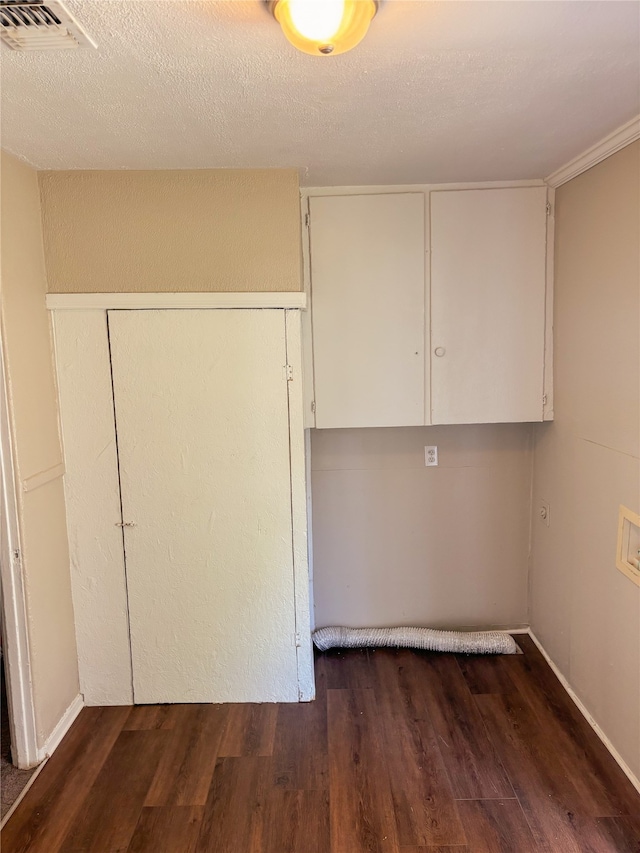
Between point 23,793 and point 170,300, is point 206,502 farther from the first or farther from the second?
point 23,793

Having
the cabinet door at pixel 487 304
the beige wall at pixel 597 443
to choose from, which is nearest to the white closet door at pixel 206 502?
the cabinet door at pixel 487 304

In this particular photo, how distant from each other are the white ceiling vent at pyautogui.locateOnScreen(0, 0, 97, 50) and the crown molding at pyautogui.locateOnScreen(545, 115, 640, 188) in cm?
165

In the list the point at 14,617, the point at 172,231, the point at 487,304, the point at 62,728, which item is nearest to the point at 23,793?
the point at 62,728

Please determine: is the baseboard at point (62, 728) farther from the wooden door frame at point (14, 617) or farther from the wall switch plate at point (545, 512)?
the wall switch plate at point (545, 512)

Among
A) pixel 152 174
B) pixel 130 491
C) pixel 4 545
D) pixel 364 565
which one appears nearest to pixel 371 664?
pixel 364 565

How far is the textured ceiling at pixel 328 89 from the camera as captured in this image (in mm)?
1171

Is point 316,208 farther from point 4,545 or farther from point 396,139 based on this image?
point 4,545

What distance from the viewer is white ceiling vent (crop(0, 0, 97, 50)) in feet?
3.62

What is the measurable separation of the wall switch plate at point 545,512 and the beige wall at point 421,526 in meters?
0.13

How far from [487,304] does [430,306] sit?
262 millimetres

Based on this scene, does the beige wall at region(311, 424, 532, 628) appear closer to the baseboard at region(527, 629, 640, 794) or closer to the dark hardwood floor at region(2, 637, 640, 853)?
the baseboard at region(527, 629, 640, 794)

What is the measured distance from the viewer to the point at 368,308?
2408mm

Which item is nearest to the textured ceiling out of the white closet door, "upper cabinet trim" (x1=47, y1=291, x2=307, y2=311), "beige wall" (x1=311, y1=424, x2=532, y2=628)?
"upper cabinet trim" (x1=47, y1=291, x2=307, y2=311)

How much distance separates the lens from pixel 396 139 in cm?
183
